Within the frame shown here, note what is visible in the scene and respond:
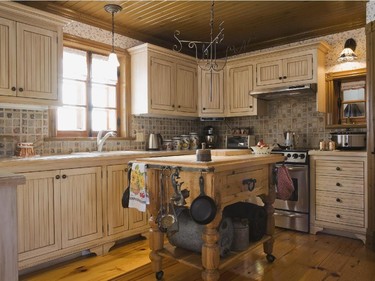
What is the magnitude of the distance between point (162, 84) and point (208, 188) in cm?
237

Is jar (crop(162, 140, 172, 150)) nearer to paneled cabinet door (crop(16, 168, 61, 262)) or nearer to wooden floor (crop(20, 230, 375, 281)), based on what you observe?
wooden floor (crop(20, 230, 375, 281))

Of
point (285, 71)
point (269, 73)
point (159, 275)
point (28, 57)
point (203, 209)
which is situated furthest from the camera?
point (269, 73)

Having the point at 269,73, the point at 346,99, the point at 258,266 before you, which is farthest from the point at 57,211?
the point at 346,99

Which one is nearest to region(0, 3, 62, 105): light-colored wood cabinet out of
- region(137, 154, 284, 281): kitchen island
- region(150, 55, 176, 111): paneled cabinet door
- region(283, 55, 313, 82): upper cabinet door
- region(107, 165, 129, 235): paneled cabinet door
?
region(107, 165, 129, 235): paneled cabinet door

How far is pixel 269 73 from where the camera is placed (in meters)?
4.02

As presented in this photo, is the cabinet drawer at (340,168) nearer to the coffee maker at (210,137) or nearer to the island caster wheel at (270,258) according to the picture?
the island caster wheel at (270,258)

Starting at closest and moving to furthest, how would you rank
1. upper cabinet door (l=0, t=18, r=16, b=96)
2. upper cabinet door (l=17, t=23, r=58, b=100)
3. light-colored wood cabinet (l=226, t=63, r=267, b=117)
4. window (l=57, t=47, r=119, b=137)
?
upper cabinet door (l=0, t=18, r=16, b=96) < upper cabinet door (l=17, t=23, r=58, b=100) < window (l=57, t=47, r=119, b=137) < light-colored wood cabinet (l=226, t=63, r=267, b=117)

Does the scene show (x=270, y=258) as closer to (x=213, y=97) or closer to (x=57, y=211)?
(x=57, y=211)

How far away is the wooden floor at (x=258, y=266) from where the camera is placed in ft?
7.79

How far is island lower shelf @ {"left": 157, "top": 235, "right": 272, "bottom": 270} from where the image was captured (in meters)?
2.08

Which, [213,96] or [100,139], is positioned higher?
[213,96]

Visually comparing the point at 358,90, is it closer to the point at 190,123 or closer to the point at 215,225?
the point at 190,123

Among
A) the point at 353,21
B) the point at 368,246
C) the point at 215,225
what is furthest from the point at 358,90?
the point at 215,225

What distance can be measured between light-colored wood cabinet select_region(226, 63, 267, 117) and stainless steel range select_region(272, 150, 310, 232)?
0.93m
